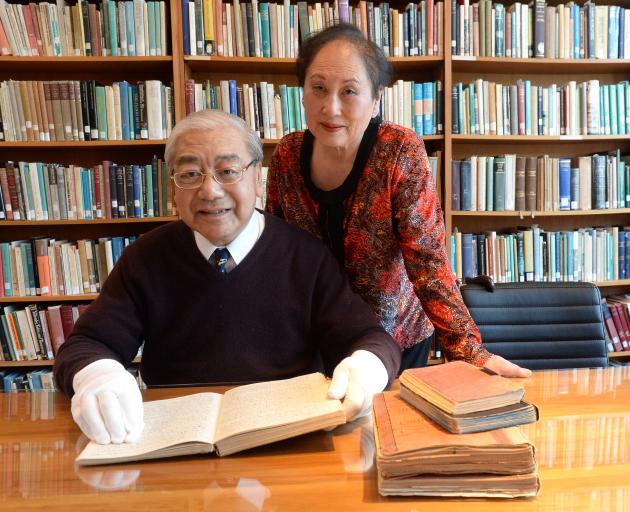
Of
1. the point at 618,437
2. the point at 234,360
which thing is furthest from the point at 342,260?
the point at 618,437

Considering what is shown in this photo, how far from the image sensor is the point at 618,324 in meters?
3.14

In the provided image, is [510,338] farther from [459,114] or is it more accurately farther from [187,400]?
[459,114]

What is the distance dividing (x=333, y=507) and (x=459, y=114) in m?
2.53

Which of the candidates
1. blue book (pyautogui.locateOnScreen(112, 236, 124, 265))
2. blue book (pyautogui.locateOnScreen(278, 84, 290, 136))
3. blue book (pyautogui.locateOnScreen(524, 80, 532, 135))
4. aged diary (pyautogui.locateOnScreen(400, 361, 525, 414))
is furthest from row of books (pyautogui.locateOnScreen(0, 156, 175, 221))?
aged diary (pyautogui.locateOnScreen(400, 361, 525, 414))

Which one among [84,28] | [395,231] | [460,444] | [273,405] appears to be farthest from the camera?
[84,28]

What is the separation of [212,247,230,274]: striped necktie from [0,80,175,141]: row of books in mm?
1646

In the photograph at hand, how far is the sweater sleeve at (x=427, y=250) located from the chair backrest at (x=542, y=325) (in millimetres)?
290

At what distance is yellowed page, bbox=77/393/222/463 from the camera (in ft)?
2.81

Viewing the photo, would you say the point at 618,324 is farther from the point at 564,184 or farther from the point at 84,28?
the point at 84,28

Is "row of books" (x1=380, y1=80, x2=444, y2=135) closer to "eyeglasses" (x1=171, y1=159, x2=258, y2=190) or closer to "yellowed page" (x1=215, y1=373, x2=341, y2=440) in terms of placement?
"eyeglasses" (x1=171, y1=159, x2=258, y2=190)

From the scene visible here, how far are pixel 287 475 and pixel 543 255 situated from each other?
2.62 meters

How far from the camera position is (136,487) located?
2.58 ft

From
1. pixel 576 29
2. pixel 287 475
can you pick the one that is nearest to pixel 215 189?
pixel 287 475

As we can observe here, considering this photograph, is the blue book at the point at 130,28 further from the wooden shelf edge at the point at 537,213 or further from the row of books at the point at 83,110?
the wooden shelf edge at the point at 537,213
